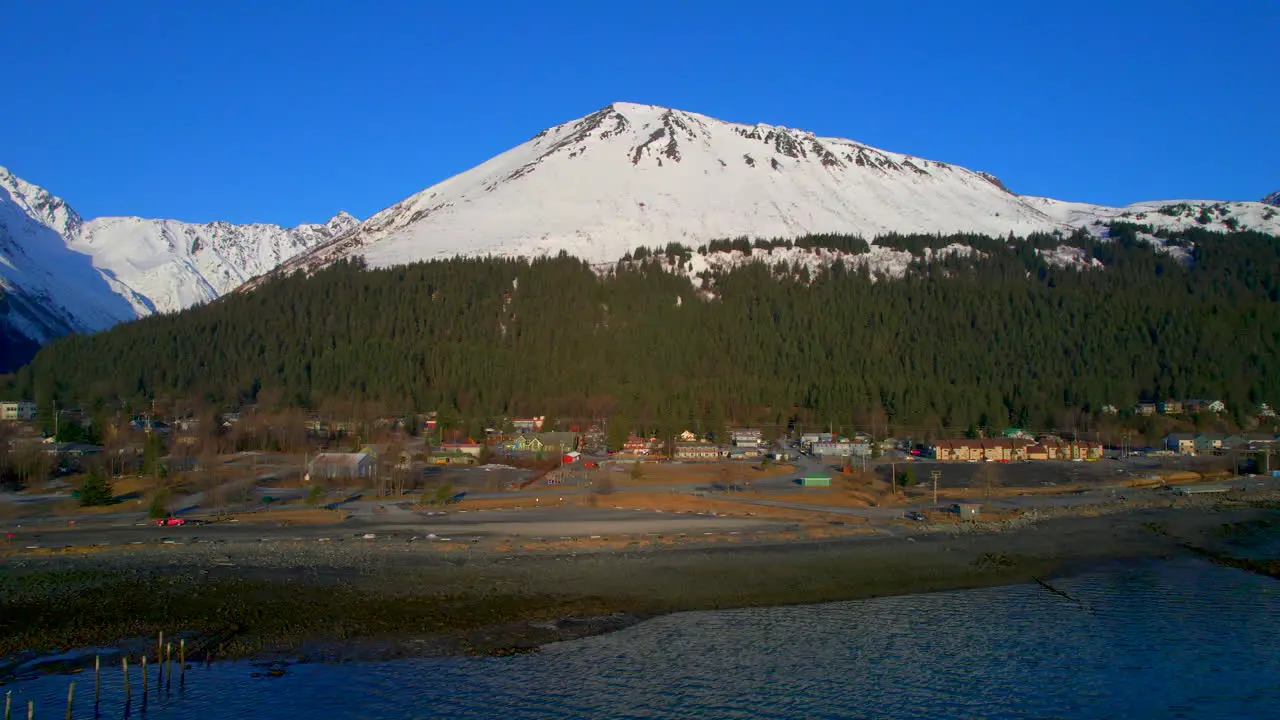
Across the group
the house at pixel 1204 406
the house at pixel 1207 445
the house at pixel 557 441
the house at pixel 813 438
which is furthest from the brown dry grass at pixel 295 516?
the house at pixel 1204 406

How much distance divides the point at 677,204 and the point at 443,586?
138679 millimetres

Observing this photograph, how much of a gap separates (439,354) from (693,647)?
82294mm

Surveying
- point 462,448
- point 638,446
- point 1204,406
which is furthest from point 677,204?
point 462,448

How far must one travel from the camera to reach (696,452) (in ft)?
242

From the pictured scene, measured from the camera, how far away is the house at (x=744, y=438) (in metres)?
78.5

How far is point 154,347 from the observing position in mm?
103500

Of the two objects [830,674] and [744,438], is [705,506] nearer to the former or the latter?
[830,674]

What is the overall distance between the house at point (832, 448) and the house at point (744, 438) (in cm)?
459

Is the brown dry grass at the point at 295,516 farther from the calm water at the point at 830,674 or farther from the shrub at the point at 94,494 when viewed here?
the calm water at the point at 830,674

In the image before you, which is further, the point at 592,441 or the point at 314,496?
the point at 592,441

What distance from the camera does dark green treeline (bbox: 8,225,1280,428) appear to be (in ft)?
305

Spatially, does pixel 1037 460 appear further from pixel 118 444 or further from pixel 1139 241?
pixel 1139 241

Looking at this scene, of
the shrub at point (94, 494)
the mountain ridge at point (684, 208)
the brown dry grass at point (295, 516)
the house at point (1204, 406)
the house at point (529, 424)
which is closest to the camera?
the brown dry grass at point (295, 516)

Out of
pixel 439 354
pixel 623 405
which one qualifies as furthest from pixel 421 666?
pixel 439 354
